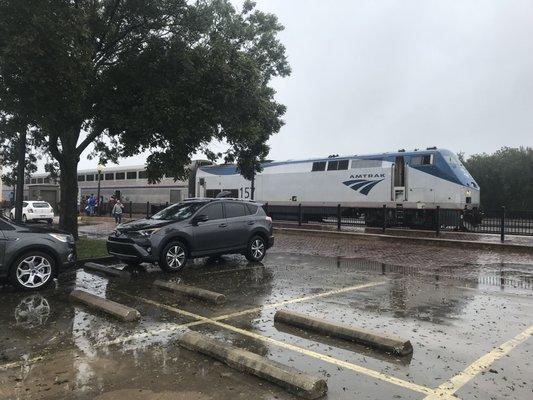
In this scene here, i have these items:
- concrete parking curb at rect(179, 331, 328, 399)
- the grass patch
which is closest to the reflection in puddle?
concrete parking curb at rect(179, 331, 328, 399)

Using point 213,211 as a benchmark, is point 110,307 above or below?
below

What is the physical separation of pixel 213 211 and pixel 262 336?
616cm

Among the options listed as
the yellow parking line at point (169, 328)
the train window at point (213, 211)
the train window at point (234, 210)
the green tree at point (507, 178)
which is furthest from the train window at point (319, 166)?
the green tree at point (507, 178)

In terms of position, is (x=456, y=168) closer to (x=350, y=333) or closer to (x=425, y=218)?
(x=425, y=218)

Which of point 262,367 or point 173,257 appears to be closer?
point 262,367

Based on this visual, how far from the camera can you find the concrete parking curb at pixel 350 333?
5.29 m

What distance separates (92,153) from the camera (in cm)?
1894

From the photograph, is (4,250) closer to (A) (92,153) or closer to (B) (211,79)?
(B) (211,79)

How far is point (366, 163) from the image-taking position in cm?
2544

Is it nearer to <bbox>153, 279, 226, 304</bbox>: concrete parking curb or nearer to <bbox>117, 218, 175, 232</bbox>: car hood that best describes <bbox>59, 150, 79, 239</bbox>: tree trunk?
<bbox>117, 218, 175, 232</bbox>: car hood

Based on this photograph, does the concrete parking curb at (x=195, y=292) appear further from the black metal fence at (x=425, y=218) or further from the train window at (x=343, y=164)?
the train window at (x=343, y=164)

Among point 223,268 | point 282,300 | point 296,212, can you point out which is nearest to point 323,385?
point 282,300

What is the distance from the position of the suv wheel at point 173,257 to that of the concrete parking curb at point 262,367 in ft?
17.3

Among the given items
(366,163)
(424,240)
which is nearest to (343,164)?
(366,163)
